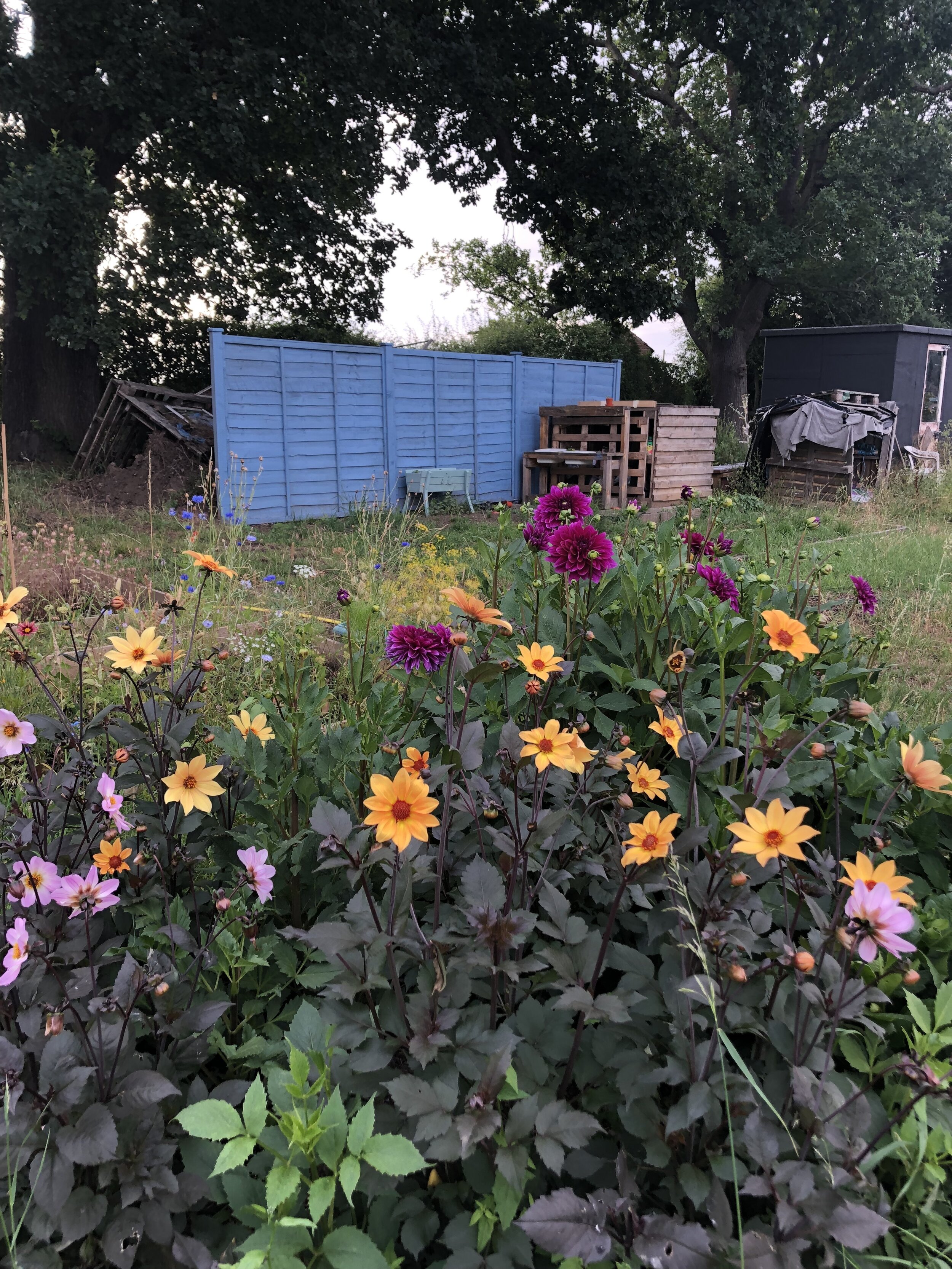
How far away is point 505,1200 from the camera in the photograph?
90cm

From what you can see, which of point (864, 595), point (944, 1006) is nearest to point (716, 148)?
point (864, 595)

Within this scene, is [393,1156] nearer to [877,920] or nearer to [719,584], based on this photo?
[877,920]

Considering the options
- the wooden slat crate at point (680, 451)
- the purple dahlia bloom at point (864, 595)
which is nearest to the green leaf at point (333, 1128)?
the purple dahlia bloom at point (864, 595)

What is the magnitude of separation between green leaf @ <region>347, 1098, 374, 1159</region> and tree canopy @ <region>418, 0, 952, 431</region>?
12103 mm

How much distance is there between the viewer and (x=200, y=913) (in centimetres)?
151

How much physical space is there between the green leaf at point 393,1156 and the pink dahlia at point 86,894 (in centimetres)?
43

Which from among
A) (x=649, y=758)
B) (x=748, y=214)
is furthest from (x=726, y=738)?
(x=748, y=214)

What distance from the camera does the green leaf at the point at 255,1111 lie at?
0.90m

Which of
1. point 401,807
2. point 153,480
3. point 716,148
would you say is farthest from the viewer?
point 716,148

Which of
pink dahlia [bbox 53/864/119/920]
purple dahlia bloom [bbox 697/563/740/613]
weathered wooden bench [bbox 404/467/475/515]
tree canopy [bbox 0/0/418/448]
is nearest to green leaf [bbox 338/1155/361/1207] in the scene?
pink dahlia [bbox 53/864/119/920]

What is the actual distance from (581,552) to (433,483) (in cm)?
802

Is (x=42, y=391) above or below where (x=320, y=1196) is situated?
above

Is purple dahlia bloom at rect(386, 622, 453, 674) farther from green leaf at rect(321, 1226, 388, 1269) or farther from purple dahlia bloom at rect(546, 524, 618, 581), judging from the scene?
green leaf at rect(321, 1226, 388, 1269)

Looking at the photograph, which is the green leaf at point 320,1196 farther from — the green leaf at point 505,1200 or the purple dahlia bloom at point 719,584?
the purple dahlia bloom at point 719,584
